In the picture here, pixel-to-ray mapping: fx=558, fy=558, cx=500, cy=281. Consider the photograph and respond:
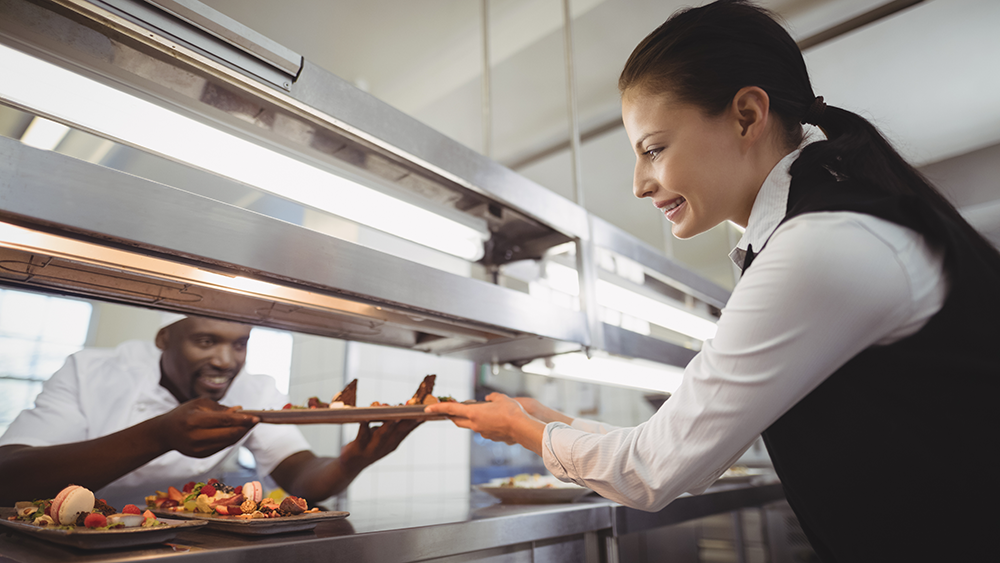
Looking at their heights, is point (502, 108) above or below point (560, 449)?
above

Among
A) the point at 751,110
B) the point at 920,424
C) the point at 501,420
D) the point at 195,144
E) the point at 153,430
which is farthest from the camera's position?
the point at 153,430

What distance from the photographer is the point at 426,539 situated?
3.80 ft

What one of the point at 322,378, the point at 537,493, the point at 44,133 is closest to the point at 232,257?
the point at 44,133

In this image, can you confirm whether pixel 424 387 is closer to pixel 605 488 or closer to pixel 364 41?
pixel 605 488

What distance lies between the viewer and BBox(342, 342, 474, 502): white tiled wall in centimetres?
338

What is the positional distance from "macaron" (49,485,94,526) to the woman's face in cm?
118

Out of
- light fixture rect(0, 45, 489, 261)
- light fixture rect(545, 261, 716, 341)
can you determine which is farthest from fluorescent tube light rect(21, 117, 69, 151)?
light fixture rect(545, 261, 716, 341)

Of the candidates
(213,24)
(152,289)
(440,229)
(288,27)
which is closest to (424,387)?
(440,229)

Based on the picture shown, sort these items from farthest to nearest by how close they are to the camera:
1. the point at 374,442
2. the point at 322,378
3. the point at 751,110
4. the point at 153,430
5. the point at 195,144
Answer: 1. the point at 322,378
2. the point at 374,442
3. the point at 153,430
4. the point at 195,144
5. the point at 751,110

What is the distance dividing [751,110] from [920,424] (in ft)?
1.86

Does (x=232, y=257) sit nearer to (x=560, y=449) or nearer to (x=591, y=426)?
(x=560, y=449)

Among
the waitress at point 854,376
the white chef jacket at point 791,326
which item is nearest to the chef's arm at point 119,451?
the waitress at point 854,376

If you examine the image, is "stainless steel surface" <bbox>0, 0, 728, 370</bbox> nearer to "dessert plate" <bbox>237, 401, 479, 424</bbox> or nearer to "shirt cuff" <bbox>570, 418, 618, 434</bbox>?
"dessert plate" <bbox>237, 401, 479, 424</bbox>

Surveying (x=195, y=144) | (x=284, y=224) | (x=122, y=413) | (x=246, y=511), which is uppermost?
(x=195, y=144)
